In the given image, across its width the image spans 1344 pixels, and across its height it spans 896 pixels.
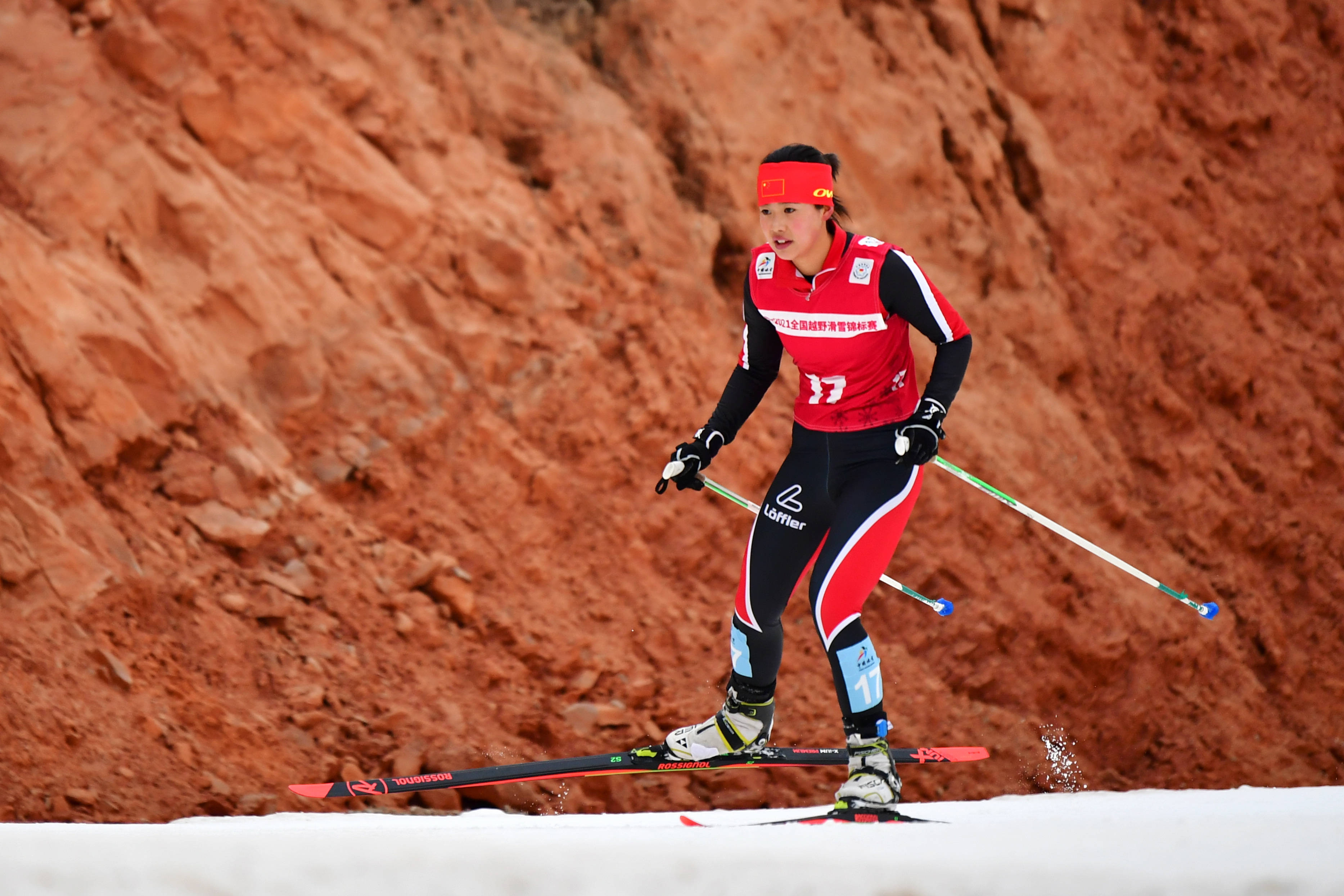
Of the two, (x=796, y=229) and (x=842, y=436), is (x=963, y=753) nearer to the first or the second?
(x=842, y=436)

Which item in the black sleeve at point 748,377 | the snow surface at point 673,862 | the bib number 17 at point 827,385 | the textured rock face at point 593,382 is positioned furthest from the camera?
the textured rock face at point 593,382

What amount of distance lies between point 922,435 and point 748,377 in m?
0.92

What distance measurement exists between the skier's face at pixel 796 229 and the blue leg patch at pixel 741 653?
4.97 ft

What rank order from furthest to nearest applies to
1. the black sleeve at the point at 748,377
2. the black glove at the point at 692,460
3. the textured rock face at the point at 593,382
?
the textured rock face at the point at 593,382 → the black sleeve at the point at 748,377 → the black glove at the point at 692,460

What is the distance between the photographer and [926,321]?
14.4 feet

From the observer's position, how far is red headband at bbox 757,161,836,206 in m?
4.30

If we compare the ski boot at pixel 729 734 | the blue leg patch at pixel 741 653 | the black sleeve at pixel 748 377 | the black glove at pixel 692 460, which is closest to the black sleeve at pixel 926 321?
the black sleeve at pixel 748 377

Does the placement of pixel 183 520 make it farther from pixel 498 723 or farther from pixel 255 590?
pixel 498 723

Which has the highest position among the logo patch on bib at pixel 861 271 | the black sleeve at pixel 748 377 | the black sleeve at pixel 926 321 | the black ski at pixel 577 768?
the logo patch on bib at pixel 861 271

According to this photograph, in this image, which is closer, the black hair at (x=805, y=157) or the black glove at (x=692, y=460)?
the black hair at (x=805, y=157)

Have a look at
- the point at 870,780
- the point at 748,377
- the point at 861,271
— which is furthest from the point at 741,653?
the point at 861,271

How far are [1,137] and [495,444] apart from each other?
3.05 metres

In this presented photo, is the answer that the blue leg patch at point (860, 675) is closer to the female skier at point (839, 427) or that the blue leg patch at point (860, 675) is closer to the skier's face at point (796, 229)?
the female skier at point (839, 427)

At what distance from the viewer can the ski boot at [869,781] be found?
4.29 m
